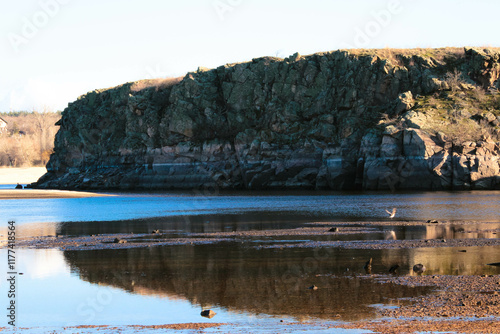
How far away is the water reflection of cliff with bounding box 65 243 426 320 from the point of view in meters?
16.8

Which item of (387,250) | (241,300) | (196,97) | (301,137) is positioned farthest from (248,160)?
(241,300)

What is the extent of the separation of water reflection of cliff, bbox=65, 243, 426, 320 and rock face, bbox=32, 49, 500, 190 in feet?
186

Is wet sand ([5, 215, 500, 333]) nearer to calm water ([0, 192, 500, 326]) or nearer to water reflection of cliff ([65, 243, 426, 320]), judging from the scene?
calm water ([0, 192, 500, 326])

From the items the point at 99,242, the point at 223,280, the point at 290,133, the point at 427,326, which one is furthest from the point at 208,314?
the point at 290,133

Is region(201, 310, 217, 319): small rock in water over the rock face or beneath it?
beneath

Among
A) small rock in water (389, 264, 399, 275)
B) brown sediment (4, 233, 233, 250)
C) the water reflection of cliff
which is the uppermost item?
small rock in water (389, 264, 399, 275)

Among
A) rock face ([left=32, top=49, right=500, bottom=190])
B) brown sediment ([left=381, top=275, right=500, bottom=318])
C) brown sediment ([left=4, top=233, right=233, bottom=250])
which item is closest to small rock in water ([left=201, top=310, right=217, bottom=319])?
brown sediment ([left=381, top=275, right=500, bottom=318])

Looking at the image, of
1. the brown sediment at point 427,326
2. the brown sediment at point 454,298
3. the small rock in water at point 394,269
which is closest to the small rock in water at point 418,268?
the small rock in water at point 394,269

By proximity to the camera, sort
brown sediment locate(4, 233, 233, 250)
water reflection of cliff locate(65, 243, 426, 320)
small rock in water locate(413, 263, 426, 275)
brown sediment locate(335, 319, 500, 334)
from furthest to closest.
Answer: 1. brown sediment locate(4, 233, 233, 250)
2. small rock in water locate(413, 263, 426, 275)
3. water reflection of cliff locate(65, 243, 426, 320)
4. brown sediment locate(335, 319, 500, 334)

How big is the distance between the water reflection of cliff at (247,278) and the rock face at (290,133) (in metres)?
56.8

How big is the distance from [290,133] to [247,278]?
82954mm

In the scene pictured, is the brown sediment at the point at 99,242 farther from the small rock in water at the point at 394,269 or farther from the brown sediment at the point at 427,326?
the brown sediment at the point at 427,326

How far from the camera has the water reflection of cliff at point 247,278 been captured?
16812 millimetres

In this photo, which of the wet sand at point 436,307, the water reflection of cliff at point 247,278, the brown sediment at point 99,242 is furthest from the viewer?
the brown sediment at point 99,242
